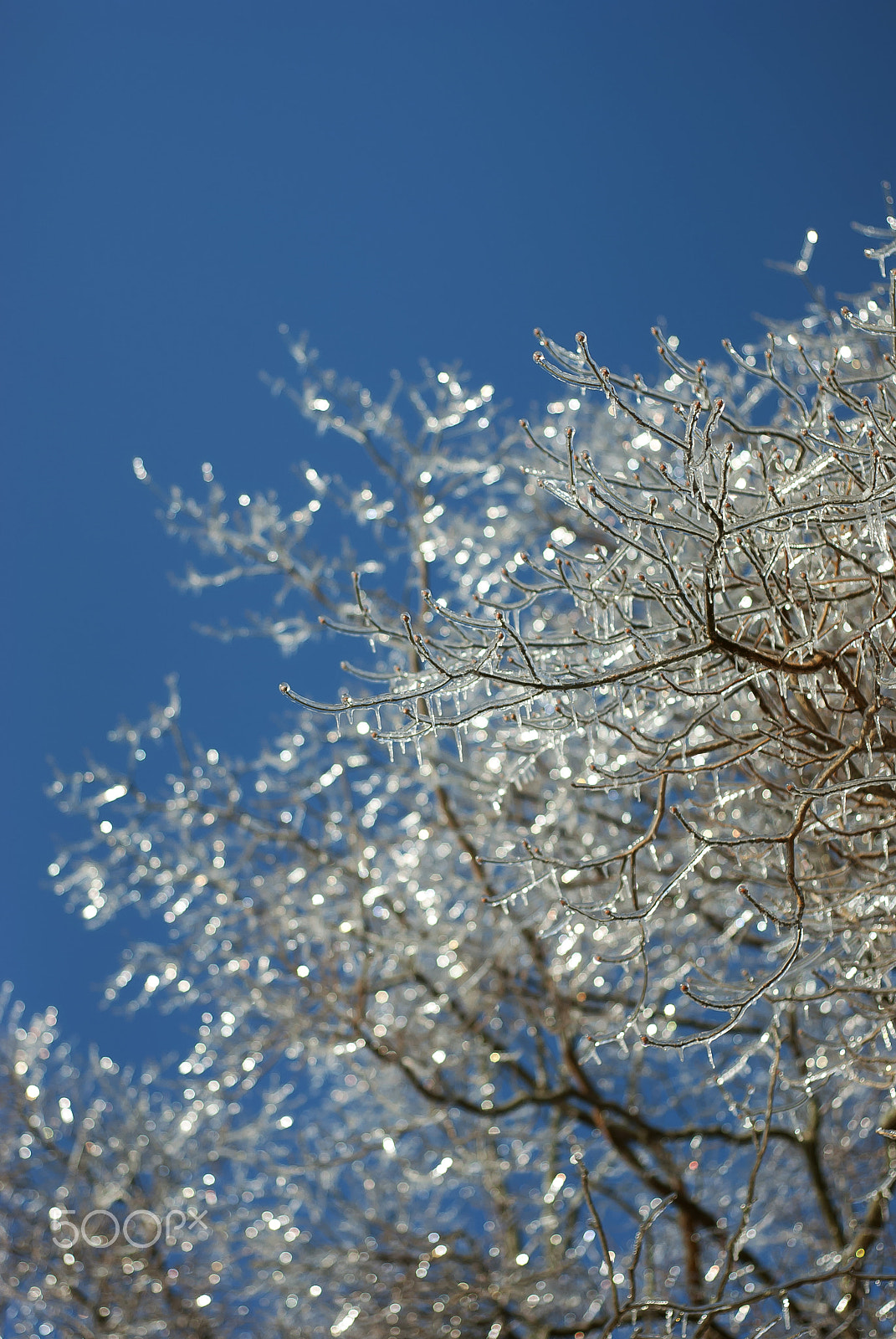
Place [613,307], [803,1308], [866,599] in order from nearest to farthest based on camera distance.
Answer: [866,599] < [803,1308] < [613,307]

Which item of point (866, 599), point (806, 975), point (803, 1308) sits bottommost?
point (803, 1308)

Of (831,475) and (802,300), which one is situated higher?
(802,300)

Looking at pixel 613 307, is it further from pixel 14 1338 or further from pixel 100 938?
pixel 14 1338

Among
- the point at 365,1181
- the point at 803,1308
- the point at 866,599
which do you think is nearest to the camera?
the point at 866,599

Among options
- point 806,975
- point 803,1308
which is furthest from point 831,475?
point 803,1308

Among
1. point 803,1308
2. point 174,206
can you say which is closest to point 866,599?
point 803,1308

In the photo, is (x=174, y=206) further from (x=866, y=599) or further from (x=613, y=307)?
(x=866, y=599)

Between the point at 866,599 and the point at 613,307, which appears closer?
the point at 866,599
